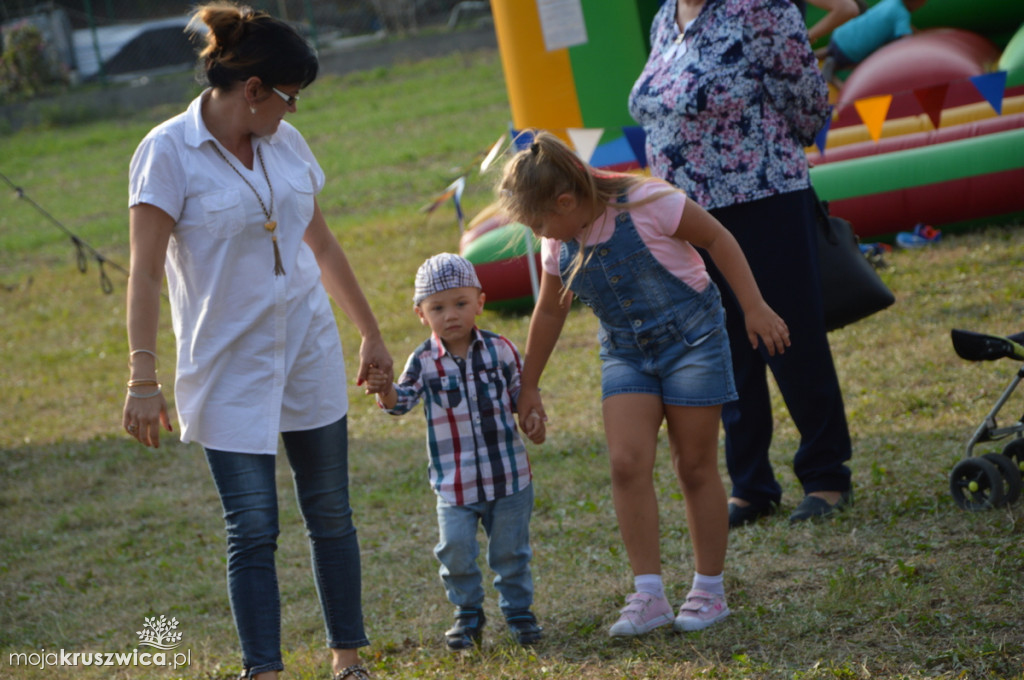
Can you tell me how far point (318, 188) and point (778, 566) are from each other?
189 cm

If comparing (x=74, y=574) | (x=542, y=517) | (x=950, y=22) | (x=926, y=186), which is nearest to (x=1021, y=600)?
(x=542, y=517)

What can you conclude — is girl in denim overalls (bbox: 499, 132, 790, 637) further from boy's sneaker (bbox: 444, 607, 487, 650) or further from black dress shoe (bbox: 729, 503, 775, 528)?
black dress shoe (bbox: 729, 503, 775, 528)

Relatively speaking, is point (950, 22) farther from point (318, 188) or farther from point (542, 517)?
point (318, 188)

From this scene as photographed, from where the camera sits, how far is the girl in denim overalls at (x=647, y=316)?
10.1 ft

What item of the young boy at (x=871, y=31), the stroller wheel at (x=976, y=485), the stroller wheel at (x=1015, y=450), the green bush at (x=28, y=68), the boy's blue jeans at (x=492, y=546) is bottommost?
the stroller wheel at (x=976, y=485)

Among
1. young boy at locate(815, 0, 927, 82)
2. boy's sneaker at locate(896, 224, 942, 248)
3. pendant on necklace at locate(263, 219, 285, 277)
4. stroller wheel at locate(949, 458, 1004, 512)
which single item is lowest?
boy's sneaker at locate(896, 224, 942, 248)

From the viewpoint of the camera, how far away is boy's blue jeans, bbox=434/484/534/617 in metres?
3.28

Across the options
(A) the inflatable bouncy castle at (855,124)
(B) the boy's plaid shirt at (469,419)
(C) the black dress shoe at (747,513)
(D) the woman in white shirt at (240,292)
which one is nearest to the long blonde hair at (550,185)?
(B) the boy's plaid shirt at (469,419)

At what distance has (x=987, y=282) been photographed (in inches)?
260

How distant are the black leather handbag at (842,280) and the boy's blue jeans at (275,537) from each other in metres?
1.80

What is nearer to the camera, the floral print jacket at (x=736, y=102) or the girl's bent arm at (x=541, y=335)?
the girl's bent arm at (x=541, y=335)

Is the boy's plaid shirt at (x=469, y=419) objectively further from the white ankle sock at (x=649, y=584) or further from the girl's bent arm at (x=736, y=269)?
the girl's bent arm at (x=736, y=269)

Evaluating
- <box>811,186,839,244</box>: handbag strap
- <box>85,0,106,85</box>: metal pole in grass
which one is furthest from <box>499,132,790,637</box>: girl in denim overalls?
<box>85,0,106,85</box>: metal pole in grass

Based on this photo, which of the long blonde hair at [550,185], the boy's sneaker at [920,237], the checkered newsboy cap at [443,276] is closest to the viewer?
the long blonde hair at [550,185]
